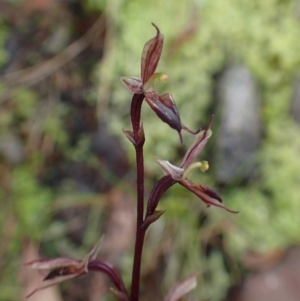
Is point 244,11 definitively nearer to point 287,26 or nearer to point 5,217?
point 287,26

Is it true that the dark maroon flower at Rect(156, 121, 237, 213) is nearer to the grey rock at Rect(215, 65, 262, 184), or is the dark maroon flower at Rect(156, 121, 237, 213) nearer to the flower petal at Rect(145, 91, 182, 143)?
the flower petal at Rect(145, 91, 182, 143)

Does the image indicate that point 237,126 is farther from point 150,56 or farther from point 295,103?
point 150,56

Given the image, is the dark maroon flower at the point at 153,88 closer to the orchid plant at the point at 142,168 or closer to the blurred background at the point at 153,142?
the orchid plant at the point at 142,168

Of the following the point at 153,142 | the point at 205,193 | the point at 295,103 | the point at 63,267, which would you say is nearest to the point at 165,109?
the point at 205,193

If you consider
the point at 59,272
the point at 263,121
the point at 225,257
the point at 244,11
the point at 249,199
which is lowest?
the point at 225,257

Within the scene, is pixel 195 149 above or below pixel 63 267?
above

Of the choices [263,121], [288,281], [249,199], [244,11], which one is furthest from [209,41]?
[288,281]
